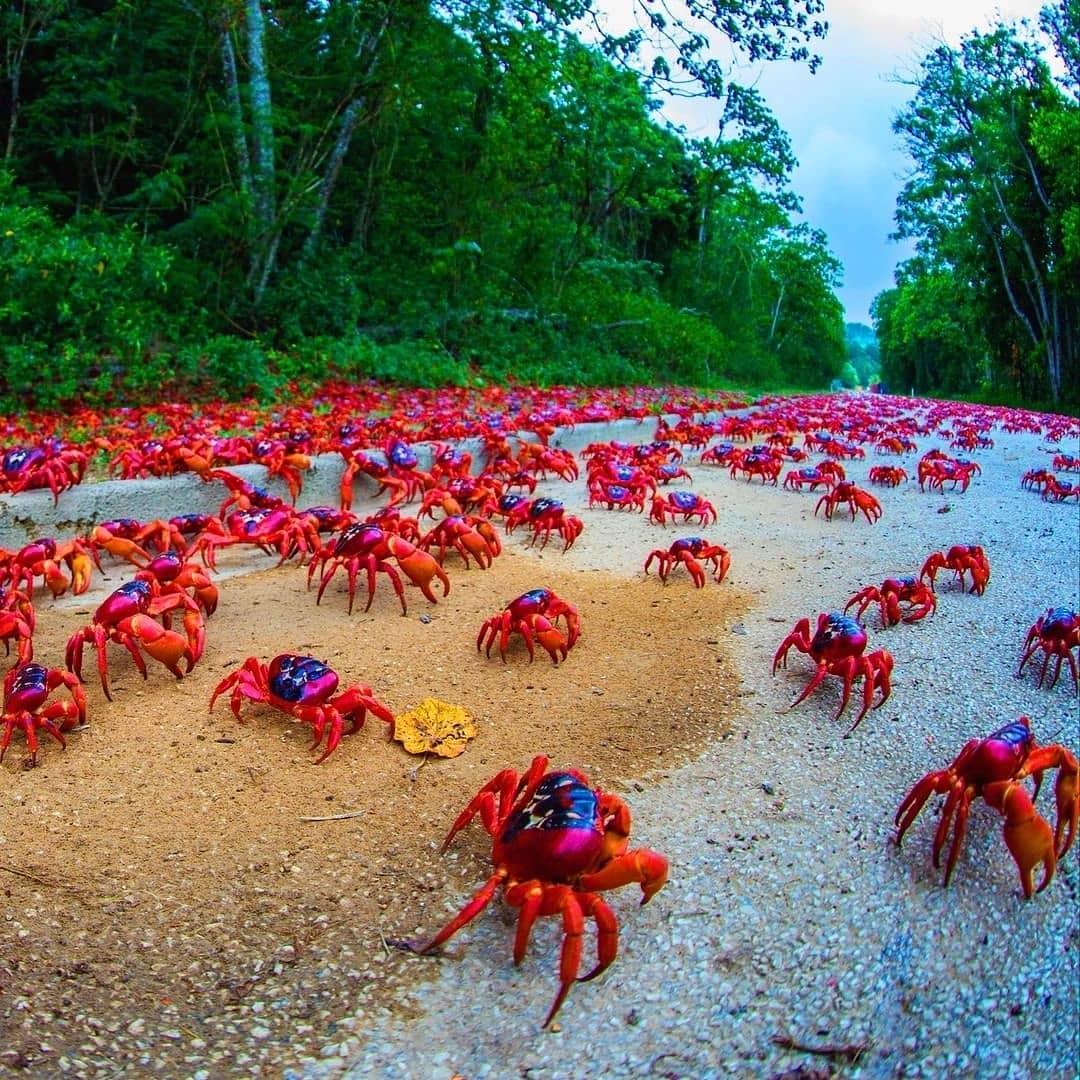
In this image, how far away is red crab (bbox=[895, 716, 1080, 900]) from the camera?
2.17 metres

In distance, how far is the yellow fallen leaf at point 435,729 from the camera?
276 cm

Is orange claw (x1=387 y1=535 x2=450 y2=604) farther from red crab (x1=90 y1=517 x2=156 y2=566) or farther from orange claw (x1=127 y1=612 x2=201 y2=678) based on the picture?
red crab (x1=90 y1=517 x2=156 y2=566)

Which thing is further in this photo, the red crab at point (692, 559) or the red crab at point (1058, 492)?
the red crab at point (1058, 492)

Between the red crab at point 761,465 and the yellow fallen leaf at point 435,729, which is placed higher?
the red crab at point 761,465

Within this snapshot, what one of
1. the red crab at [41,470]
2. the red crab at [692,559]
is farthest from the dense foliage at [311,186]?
the red crab at [692,559]

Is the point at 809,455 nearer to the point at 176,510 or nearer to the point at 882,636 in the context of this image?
the point at 882,636

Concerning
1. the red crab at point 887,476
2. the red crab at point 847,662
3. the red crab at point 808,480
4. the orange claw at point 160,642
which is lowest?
the orange claw at point 160,642

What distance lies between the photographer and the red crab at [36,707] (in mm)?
2652

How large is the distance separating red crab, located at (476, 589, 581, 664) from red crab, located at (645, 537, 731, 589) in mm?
1147

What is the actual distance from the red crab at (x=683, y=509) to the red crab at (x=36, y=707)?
13.9ft

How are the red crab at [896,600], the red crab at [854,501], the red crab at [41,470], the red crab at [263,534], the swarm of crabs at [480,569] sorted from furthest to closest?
the red crab at [854,501] < the red crab at [41,470] < the red crab at [263,534] < the red crab at [896,600] < the swarm of crabs at [480,569]

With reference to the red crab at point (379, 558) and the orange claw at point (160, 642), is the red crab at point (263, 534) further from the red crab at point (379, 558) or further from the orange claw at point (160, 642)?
the orange claw at point (160, 642)

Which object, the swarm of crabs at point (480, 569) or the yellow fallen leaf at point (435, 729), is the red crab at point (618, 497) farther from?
the yellow fallen leaf at point (435, 729)

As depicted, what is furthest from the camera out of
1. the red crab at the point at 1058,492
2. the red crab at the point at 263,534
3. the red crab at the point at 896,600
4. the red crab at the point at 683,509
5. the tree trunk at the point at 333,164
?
the tree trunk at the point at 333,164
